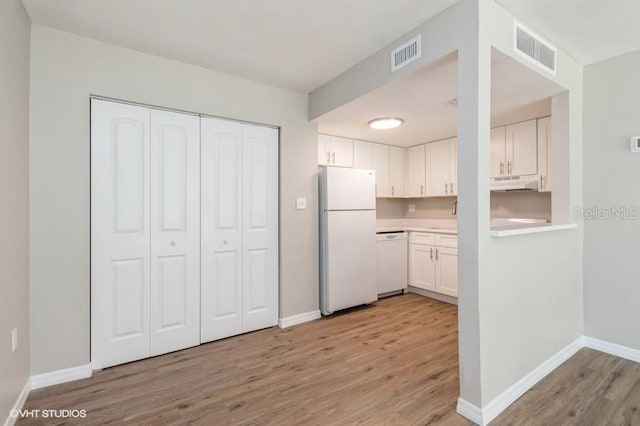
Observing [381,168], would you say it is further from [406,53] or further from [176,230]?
[176,230]

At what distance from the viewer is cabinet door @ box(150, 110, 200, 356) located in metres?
2.58

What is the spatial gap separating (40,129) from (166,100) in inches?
34.8

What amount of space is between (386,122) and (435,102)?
64cm

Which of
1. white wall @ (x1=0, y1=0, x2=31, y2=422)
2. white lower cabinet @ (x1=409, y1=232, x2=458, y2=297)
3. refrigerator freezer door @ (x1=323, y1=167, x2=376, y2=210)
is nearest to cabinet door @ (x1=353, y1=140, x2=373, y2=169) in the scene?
refrigerator freezer door @ (x1=323, y1=167, x2=376, y2=210)

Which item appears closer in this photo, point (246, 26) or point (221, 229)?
point (246, 26)

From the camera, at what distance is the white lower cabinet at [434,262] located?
389 cm

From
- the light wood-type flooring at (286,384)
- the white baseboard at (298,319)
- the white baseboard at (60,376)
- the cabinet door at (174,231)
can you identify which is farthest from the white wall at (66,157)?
the white baseboard at (298,319)

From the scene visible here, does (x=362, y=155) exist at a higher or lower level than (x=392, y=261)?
higher

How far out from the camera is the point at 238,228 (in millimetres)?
3002

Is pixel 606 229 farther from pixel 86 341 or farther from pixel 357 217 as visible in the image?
pixel 86 341

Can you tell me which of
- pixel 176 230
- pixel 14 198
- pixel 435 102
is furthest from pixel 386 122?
pixel 14 198

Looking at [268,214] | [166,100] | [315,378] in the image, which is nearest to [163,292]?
[268,214]

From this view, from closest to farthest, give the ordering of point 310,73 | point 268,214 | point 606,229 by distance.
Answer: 1. point 606,229
2. point 310,73
3. point 268,214

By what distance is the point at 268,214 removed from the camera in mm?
3182
